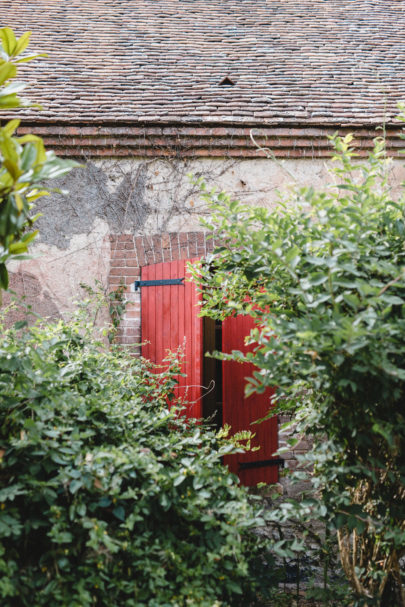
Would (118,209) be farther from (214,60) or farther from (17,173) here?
(17,173)

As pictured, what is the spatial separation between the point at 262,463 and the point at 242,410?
53 centimetres

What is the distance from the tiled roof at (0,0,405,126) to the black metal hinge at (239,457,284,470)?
325cm

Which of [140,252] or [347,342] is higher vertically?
[140,252]

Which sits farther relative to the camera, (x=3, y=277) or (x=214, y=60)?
(x=214, y=60)

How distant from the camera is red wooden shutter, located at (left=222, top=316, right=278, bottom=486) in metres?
4.78

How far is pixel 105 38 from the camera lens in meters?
6.84

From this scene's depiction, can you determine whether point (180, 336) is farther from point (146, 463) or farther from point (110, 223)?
point (146, 463)

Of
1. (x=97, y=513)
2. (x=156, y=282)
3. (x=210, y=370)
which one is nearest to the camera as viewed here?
(x=97, y=513)

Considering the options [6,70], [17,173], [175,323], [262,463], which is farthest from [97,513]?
[262,463]

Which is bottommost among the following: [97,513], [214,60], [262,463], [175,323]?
[97,513]

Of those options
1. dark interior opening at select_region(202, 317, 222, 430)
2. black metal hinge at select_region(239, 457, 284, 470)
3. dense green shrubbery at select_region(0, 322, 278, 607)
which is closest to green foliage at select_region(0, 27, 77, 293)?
dense green shrubbery at select_region(0, 322, 278, 607)

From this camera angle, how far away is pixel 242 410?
4.84 m

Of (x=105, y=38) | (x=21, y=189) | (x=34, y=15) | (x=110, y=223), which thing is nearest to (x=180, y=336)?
(x=110, y=223)

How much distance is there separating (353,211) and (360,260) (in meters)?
0.20
